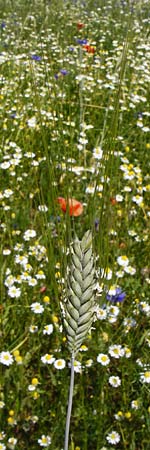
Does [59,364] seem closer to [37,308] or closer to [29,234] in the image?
[37,308]

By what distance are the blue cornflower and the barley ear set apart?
3.19 ft

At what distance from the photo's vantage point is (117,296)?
6.27ft

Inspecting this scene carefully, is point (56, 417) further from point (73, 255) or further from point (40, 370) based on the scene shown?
point (73, 255)

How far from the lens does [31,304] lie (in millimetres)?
1967

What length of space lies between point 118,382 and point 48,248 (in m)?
0.88

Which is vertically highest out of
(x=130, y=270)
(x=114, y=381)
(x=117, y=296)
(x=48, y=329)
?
(x=130, y=270)

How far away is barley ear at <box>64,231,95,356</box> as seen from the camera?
0.90 metres

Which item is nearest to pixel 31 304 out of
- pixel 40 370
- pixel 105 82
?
pixel 40 370

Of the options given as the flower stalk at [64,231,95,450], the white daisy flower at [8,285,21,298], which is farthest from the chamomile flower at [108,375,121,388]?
the flower stalk at [64,231,95,450]

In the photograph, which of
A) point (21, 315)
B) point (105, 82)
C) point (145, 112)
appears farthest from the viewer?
point (105, 82)

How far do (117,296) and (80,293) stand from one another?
3.38 ft

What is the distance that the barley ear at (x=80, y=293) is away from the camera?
899 mm

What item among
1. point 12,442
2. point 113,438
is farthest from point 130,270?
point 12,442

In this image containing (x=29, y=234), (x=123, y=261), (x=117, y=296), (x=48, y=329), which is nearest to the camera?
(x=48, y=329)
